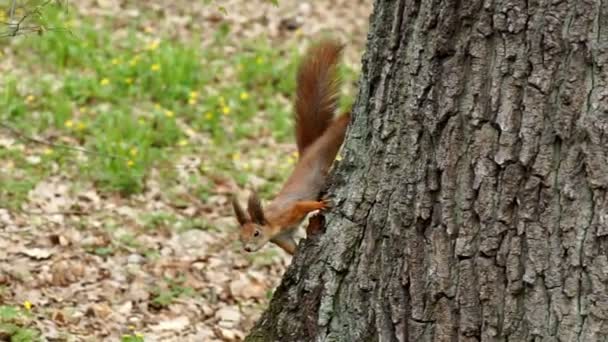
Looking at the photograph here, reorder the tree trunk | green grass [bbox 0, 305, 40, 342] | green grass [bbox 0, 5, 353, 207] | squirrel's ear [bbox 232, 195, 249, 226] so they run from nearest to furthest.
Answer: the tree trunk, green grass [bbox 0, 305, 40, 342], squirrel's ear [bbox 232, 195, 249, 226], green grass [bbox 0, 5, 353, 207]

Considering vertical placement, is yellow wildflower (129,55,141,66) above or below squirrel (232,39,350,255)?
→ above

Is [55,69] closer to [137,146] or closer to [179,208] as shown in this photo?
[137,146]

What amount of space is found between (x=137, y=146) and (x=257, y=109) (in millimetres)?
1256

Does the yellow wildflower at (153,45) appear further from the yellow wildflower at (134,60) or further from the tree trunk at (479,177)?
the tree trunk at (479,177)

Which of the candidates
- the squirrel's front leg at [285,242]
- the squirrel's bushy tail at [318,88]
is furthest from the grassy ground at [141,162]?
the squirrel's bushy tail at [318,88]

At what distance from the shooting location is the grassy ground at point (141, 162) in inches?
183

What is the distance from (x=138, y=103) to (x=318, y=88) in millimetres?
2906

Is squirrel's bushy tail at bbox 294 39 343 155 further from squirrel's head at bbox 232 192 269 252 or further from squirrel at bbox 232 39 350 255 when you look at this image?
squirrel's head at bbox 232 192 269 252

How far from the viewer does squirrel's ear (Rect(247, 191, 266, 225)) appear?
13.4 ft

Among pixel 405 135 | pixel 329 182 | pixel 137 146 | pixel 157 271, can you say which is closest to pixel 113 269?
pixel 157 271

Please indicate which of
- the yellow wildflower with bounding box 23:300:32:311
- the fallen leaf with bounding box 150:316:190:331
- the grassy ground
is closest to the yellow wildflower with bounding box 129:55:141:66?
the grassy ground

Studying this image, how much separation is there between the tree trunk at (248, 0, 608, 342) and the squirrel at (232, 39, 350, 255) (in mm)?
848

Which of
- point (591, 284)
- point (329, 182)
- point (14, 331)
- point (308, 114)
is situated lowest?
point (14, 331)

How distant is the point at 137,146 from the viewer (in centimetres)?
612
